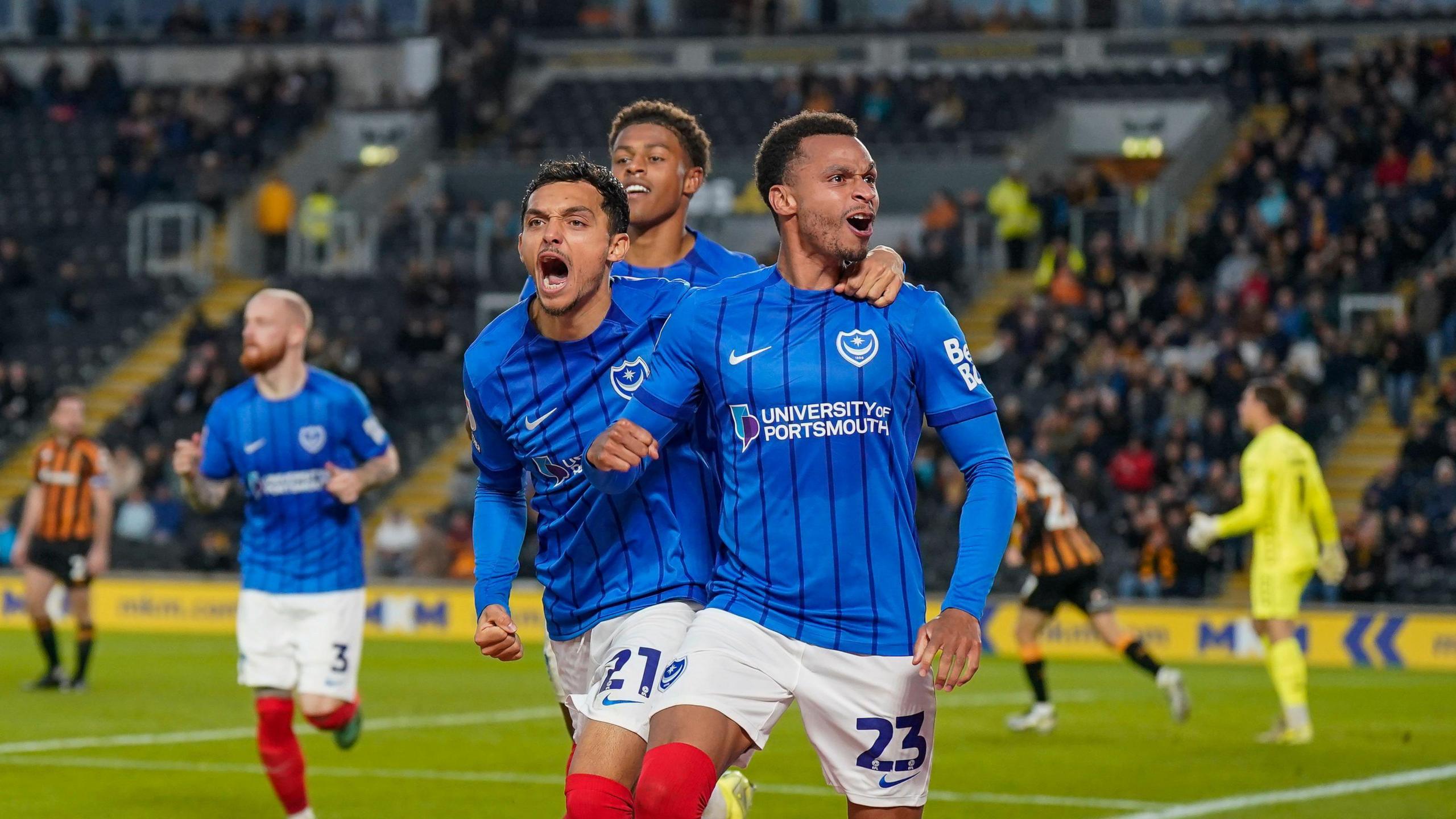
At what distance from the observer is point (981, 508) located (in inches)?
222

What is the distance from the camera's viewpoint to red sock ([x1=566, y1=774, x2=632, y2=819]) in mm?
5680

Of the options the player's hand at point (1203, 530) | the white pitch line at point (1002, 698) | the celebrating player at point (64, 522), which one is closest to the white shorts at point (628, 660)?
the player's hand at point (1203, 530)

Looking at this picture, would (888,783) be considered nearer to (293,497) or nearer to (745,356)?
(745,356)

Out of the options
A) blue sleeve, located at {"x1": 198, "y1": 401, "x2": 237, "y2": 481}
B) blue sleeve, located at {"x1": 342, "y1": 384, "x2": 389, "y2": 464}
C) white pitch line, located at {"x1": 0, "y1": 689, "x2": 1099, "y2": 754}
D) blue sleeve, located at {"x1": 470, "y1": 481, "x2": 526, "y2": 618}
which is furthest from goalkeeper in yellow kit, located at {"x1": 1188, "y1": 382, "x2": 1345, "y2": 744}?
blue sleeve, located at {"x1": 470, "y1": 481, "x2": 526, "y2": 618}

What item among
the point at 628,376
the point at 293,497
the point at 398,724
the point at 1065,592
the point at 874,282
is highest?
the point at 874,282

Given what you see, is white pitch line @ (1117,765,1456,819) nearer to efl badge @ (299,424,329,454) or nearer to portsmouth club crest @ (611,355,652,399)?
efl badge @ (299,424,329,454)

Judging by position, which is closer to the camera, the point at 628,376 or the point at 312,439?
the point at 628,376

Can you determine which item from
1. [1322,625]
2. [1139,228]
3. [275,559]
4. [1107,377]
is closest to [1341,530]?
Result: [1322,625]

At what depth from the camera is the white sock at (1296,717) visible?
44.3ft

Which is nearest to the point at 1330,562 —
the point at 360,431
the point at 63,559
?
the point at 360,431

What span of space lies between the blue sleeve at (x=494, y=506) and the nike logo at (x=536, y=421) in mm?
161

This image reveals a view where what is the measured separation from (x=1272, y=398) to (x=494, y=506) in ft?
28.5

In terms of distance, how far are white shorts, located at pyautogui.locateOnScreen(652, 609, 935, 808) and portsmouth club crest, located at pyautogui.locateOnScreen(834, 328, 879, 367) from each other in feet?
2.60

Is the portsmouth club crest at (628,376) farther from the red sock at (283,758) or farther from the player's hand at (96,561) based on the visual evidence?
the player's hand at (96,561)
